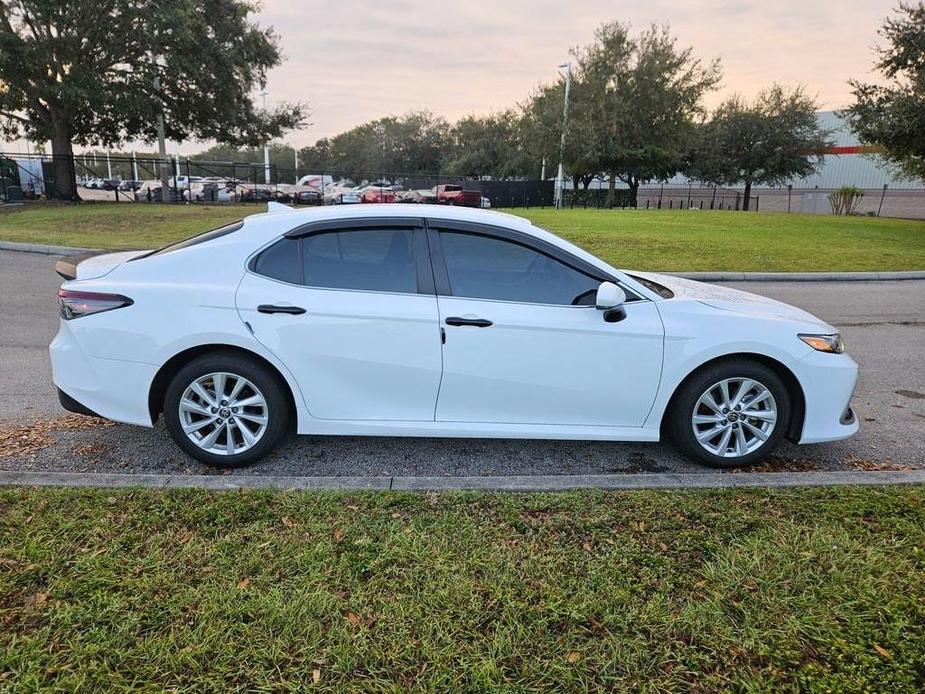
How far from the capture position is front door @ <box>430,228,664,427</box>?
12.2 feet

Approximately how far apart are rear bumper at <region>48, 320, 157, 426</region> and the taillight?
104 millimetres

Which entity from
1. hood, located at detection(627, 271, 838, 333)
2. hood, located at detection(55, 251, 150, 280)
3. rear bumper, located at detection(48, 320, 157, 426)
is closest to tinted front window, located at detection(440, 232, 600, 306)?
hood, located at detection(627, 271, 838, 333)

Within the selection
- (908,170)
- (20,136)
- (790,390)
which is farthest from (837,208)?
(20,136)

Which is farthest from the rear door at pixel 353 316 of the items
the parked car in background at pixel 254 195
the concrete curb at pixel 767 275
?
the parked car in background at pixel 254 195

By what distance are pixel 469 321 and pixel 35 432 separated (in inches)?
123

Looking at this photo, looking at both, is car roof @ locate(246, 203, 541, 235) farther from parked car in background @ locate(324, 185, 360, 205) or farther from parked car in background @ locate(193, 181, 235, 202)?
parked car in background @ locate(193, 181, 235, 202)

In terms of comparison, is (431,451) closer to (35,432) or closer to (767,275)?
(35,432)

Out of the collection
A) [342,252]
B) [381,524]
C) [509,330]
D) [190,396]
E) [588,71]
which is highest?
[588,71]

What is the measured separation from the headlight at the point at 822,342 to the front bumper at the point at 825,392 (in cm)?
4

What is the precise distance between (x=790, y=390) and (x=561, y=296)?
1.57 m

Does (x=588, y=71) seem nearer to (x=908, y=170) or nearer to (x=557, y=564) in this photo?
(x=908, y=170)

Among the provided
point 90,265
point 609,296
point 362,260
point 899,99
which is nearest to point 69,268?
point 90,265

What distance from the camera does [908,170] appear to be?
3173 centimetres

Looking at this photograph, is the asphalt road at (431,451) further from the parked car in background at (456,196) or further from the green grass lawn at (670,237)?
the parked car in background at (456,196)
